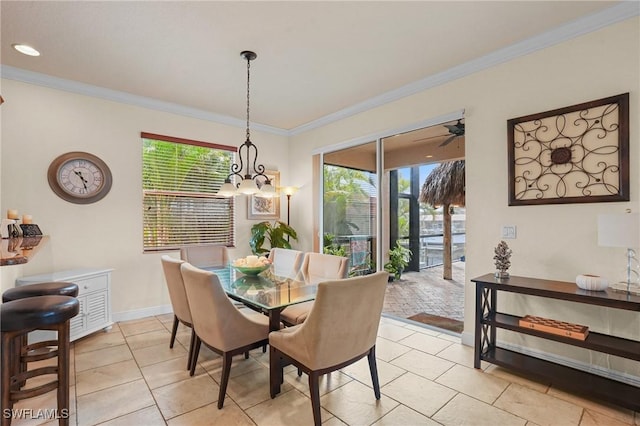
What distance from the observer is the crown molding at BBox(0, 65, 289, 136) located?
3.11m

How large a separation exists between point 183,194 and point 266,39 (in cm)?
247

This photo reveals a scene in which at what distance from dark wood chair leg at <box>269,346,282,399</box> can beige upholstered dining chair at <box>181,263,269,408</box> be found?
19cm

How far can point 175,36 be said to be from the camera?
8.24 feet

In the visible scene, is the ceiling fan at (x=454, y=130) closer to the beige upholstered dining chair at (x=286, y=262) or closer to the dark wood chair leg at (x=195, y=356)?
the beige upholstered dining chair at (x=286, y=262)

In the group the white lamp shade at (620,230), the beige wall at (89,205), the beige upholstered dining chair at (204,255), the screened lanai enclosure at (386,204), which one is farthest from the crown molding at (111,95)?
the white lamp shade at (620,230)

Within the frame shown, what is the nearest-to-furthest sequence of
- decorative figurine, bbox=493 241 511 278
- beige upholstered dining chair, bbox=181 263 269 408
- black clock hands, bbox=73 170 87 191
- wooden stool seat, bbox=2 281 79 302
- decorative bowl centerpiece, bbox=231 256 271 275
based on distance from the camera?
beige upholstered dining chair, bbox=181 263 269 408
wooden stool seat, bbox=2 281 79 302
decorative figurine, bbox=493 241 511 278
decorative bowl centerpiece, bbox=231 256 271 275
black clock hands, bbox=73 170 87 191

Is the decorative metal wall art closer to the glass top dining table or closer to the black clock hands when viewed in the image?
the glass top dining table

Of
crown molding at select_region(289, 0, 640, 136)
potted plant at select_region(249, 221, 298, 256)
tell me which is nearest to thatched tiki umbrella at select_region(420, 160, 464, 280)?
crown molding at select_region(289, 0, 640, 136)

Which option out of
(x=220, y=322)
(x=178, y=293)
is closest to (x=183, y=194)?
(x=178, y=293)

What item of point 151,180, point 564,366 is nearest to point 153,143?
point 151,180

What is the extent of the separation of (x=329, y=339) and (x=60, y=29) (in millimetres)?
3106

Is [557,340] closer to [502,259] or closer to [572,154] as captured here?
[502,259]

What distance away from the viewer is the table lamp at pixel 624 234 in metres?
1.91

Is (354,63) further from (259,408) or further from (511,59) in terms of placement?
(259,408)
